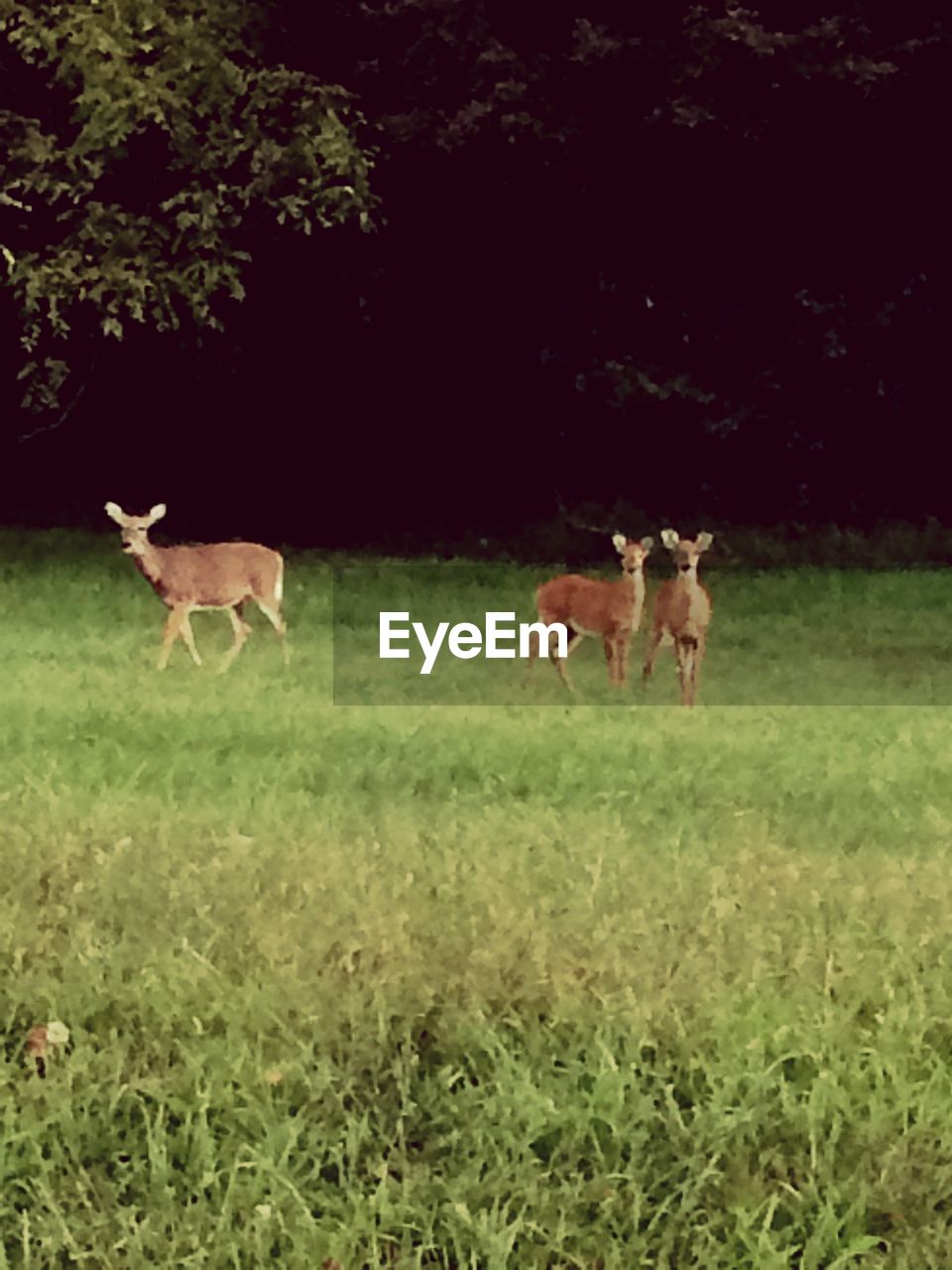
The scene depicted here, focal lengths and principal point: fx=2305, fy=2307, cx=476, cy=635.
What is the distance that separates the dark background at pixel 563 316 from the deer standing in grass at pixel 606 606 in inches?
409

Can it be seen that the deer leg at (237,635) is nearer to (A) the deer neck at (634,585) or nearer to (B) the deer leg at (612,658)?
(B) the deer leg at (612,658)

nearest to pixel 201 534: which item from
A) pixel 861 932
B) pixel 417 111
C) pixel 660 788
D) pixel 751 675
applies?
pixel 417 111

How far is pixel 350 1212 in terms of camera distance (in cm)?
555

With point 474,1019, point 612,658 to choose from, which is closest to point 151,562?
point 612,658

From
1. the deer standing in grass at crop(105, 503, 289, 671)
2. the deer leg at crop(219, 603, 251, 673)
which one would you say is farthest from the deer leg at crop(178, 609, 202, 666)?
the deer leg at crop(219, 603, 251, 673)

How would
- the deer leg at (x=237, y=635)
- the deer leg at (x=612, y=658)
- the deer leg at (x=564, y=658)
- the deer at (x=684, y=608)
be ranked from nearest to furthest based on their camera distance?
the deer at (x=684, y=608), the deer leg at (x=612, y=658), the deer leg at (x=564, y=658), the deer leg at (x=237, y=635)

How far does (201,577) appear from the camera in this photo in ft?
52.2

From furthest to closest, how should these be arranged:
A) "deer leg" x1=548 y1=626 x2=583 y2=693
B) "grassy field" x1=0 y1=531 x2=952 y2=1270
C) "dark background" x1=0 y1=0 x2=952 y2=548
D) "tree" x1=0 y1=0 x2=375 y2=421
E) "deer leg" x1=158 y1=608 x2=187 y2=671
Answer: "dark background" x1=0 y1=0 x2=952 y2=548 < "tree" x1=0 y1=0 x2=375 y2=421 < "deer leg" x1=158 y1=608 x2=187 y2=671 < "deer leg" x1=548 y1=626 x2=583 y2=693 < "grassy field" x1=0 y1=531 x2=952 y2=1270

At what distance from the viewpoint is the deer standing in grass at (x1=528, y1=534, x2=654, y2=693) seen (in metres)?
14.3

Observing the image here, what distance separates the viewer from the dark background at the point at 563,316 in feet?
81.1

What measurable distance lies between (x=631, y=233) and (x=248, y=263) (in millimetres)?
4571

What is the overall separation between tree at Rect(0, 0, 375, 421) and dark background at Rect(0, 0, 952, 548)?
78 centimetres

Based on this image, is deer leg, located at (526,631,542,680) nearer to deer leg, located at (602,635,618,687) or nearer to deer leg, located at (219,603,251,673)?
deer leg, located at (602,635,618,687)

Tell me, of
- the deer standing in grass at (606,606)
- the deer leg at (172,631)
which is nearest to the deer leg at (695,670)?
the deer standing in grass at (606,606)
